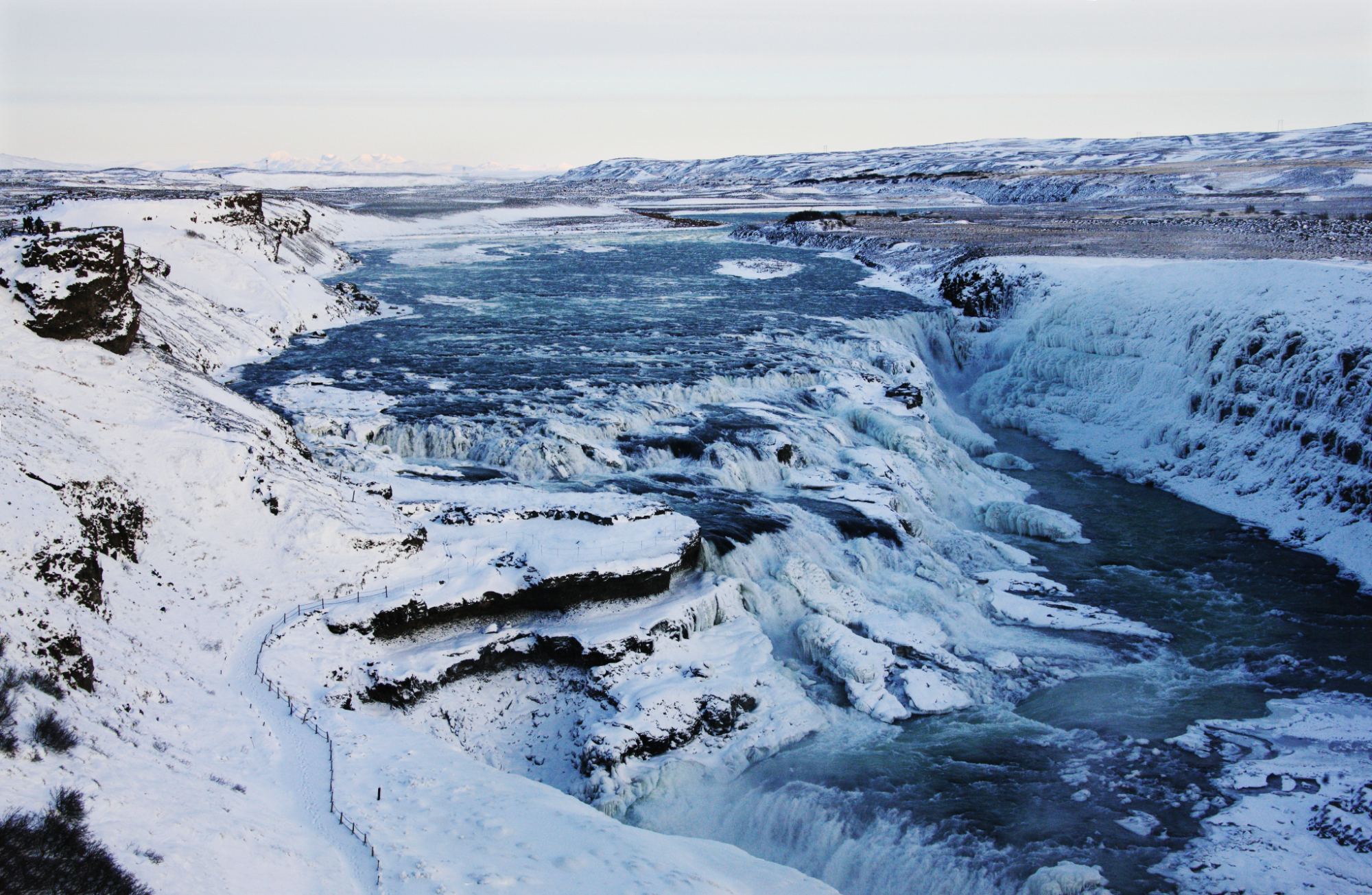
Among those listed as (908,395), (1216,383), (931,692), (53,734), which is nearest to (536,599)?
(931,692)

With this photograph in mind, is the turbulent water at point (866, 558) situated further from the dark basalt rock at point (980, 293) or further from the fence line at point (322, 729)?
the fence line at point (322, 729)

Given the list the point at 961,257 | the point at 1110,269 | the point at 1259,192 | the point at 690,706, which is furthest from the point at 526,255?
the point at 1259,192

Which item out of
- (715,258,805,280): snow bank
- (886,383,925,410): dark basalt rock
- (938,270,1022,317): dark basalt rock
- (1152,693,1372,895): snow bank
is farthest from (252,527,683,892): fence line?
(715,258,805,280): snow bank

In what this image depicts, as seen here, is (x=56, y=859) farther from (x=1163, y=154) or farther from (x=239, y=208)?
(x=1163, y=154)

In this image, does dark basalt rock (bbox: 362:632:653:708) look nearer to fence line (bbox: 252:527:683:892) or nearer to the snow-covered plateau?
the snow-covered plateau

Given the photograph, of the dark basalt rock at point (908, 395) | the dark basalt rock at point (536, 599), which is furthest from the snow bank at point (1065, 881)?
the dark basalt rock at point (908, 395)
